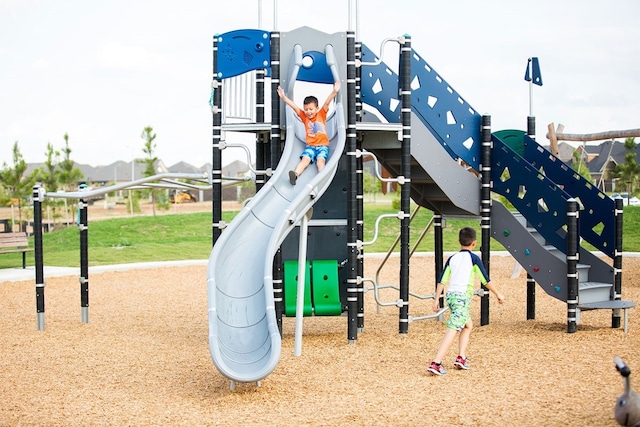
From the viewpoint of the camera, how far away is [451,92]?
10.3 metres

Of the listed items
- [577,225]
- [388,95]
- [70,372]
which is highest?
[388,95]

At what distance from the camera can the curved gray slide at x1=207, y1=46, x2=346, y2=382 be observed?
23.3 ft

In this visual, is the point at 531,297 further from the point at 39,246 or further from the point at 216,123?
the point at 39,246

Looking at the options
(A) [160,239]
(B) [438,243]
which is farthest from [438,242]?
(A) [160,239]

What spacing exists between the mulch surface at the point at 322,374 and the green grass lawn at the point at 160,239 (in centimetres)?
1057

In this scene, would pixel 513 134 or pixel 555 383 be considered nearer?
pixel 555 383

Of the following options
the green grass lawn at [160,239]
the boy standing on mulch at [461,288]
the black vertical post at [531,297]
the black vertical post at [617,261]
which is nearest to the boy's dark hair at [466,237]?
the boy standing on mulch at [461,288]

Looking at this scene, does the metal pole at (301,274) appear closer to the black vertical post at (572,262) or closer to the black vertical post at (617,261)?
the black vertical post at (572,262)

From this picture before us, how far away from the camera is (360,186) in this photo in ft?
33.0

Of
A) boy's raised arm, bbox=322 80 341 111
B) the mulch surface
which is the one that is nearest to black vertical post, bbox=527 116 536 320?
the mulch surface

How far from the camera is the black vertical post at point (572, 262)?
9516 millimetres

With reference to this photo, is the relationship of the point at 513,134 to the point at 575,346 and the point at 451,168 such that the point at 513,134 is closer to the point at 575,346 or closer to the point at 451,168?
the point at 451,168

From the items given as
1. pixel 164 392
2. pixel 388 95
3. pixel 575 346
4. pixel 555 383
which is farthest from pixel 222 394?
pixel 388 95

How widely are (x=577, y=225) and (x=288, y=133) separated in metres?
3.66
